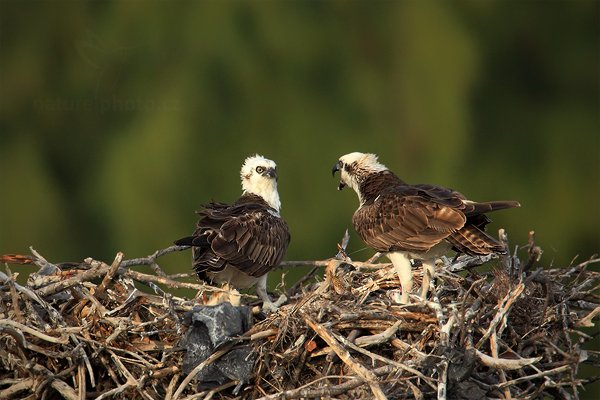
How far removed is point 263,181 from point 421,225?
5.81ft

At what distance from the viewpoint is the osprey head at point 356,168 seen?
7.23m

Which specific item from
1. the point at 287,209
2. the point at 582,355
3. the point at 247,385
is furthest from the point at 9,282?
the point at 287,209

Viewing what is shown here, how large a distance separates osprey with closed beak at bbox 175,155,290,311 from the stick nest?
42cm

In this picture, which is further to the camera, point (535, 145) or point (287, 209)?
point (535, 145)

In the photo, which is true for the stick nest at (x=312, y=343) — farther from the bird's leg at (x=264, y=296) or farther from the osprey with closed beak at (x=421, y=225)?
the bird's leg at (x=264, y=296)

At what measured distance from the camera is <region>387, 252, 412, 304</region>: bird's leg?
633 cm

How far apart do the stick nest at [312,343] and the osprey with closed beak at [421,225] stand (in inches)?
10.0

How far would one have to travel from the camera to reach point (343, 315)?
564cm

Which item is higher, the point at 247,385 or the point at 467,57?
the point at 467,57

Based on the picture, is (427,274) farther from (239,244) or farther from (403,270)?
(239,244)

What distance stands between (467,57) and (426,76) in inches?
20.0

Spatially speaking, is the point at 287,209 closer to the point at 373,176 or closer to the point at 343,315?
the point at 373,176

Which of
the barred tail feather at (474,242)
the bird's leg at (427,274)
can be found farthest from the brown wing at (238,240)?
the barred tail feather at (474,242)

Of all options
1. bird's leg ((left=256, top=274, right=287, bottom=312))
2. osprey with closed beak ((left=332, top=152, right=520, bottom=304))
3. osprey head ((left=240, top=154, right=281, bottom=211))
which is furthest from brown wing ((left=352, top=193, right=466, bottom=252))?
osprey head ((left=240, top=154, right=281, bottom=211))
